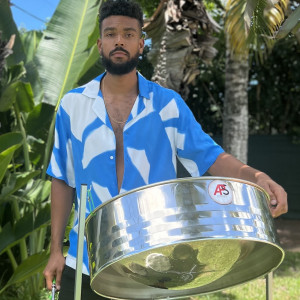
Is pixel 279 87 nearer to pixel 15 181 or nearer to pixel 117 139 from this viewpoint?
pixel 15 181

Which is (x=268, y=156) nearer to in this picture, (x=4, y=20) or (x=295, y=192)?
(x=295, y=192)

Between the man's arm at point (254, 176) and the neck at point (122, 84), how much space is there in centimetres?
31

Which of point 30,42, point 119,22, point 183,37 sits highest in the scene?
point 30,42

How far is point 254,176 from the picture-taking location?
134 centimetres

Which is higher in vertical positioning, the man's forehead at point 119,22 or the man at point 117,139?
the man's forehead at point 119,22

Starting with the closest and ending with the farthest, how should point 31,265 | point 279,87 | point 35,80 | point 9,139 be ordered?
point 9,139 → point 31,265 → point 35,80 → point 279,87

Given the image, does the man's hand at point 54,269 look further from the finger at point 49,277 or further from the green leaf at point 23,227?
the green leaf at point 23,227

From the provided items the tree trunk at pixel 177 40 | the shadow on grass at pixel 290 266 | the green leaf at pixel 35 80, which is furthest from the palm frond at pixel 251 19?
the shadow on grass at pixel 290 266

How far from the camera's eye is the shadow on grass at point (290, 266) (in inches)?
183

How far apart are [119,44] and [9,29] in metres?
2.63

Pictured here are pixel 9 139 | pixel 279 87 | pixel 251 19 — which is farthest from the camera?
pixel 279 87

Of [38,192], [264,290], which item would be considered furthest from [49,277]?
[264,290]

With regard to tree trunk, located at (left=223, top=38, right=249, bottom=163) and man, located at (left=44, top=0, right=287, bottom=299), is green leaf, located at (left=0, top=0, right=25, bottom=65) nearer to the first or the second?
tree trunk, located at (left=223, top=38, right=249, bottom=163)

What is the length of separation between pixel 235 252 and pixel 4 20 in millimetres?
3050
